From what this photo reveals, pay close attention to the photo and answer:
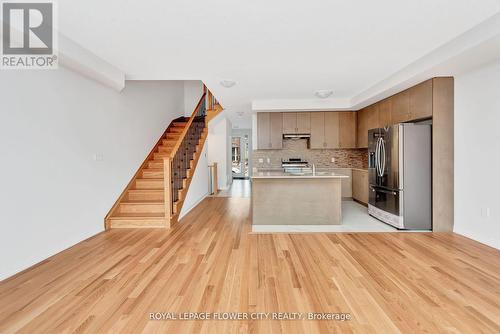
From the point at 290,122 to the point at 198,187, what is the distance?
2.99 m

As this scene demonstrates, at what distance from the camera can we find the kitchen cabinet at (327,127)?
6578mm

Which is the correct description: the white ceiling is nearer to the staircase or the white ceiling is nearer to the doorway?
the staircase

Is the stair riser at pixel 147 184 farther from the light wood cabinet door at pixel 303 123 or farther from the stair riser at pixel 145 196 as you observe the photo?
the light wood cabinet door at pixel 303 123

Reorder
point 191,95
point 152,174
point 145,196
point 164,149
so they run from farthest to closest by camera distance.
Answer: point 191,95 → point 164,149 → point 152,174 → point 145,196

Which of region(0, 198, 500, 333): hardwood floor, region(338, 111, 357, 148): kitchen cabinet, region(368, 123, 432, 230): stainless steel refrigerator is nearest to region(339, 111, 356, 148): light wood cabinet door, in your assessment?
region(338, 111, 357, 148): kitchen cabinet

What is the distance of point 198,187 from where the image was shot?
21.8ft

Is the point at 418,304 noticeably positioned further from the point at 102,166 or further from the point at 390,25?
the point at 102,166

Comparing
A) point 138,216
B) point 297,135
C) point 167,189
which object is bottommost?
point 138,216

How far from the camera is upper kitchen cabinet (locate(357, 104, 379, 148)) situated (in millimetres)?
5578

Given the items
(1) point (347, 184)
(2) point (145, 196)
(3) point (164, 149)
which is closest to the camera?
(2) point (145, 196)

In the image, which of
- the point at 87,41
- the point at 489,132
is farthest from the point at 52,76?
the point at 489,132

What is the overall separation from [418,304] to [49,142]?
428cm

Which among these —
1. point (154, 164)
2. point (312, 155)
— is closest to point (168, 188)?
point (154, 164)

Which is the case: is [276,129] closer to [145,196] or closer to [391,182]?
[391,182]
